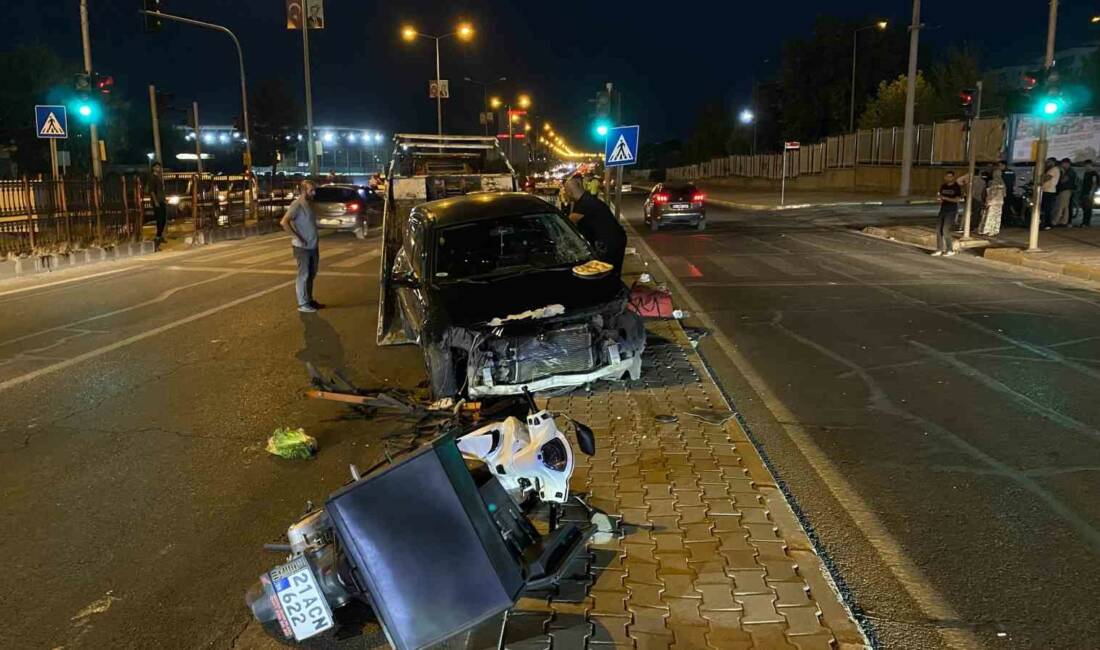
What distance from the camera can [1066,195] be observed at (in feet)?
70.3

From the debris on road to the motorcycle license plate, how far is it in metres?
2.57

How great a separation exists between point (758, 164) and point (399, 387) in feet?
221

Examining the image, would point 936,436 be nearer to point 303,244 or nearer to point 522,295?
point 522,295

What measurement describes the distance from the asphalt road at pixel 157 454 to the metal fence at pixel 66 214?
5317 millimetres

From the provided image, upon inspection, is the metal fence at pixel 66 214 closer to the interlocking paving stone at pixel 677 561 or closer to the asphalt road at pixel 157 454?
the asphalt road at pixel 157 454

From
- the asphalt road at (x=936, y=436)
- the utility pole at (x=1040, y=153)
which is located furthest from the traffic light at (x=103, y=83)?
the utility pole at (x=1040, y=153)

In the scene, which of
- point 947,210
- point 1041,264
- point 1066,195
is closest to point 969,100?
point 947,210

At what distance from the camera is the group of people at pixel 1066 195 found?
2108 cm

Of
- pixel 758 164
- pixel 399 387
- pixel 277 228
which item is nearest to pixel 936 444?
pixel 399 387

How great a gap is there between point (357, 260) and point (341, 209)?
7.41m

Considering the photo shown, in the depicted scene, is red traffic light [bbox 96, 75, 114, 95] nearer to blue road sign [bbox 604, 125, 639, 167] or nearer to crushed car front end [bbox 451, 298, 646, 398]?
blue road sign [bbox 604, 125, 639, 167]

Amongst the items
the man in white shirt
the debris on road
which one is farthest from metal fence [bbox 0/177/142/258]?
the man in white shirt

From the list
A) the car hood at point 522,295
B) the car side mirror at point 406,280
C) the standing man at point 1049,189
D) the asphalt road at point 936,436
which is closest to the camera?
the asphalt road at point 936,436

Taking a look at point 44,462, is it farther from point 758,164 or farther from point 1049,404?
point 758,164
